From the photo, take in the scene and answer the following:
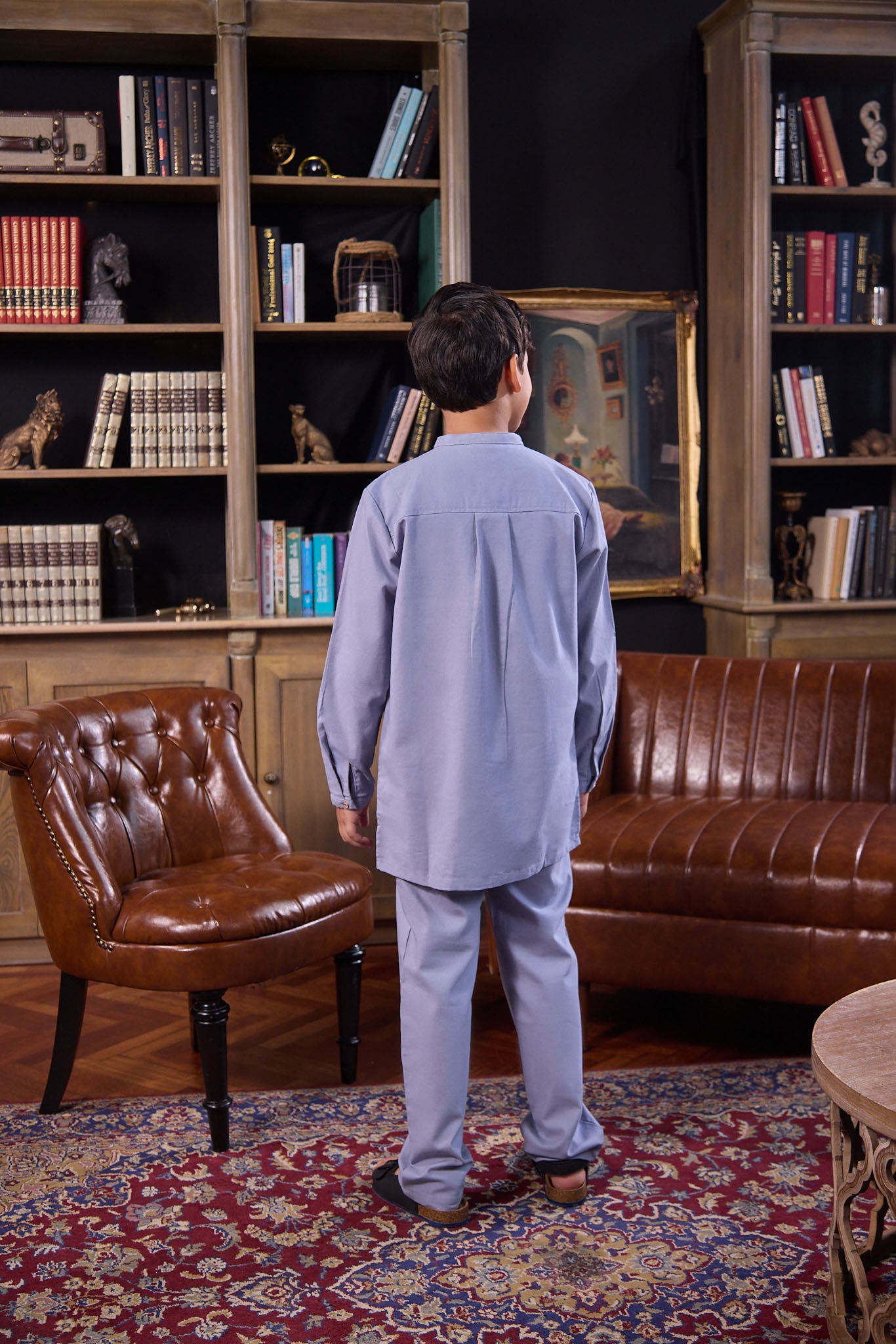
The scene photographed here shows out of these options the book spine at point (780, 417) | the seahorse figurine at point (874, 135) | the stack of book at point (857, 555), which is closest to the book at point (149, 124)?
the book spine at point (780, 417)

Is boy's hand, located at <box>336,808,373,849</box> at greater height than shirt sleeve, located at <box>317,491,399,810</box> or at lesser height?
lesser

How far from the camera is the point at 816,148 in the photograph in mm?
3973

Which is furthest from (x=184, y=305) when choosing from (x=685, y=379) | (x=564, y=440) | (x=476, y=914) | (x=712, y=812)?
(x=476, y=914)

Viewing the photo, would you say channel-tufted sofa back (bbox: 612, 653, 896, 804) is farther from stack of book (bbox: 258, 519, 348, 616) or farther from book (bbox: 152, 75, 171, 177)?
book (bbox: 152, 75, 171, 177)

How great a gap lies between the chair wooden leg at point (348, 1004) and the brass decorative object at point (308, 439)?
1.68 meters

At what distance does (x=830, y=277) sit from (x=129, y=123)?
84.4 inches

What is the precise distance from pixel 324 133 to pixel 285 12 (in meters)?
0.43

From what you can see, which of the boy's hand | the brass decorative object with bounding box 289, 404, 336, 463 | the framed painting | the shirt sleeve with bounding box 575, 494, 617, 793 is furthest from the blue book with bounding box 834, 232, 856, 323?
the boy's hand

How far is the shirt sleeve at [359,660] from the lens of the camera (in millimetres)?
2102

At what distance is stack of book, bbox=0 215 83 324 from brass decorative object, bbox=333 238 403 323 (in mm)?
753

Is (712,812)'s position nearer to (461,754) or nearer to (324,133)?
(461,754)

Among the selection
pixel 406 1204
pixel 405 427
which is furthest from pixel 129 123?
pixel 406 1204

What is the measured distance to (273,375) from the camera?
4121 millimetres

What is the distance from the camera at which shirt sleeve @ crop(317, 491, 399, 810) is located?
6.89ft
